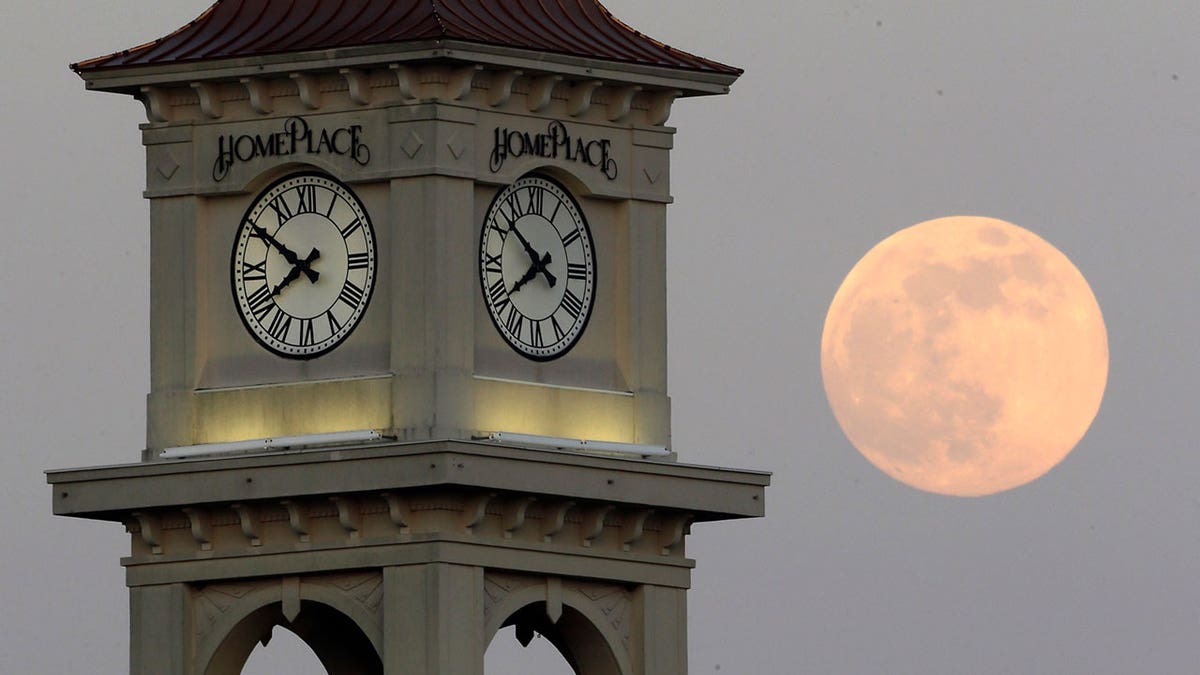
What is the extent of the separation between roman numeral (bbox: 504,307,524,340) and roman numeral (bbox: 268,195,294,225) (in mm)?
2872

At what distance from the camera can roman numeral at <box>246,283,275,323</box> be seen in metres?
83.9

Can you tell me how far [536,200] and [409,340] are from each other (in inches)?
109

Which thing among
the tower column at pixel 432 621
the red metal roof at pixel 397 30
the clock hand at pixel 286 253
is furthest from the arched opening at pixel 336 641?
the red metal roof at pixel 397 30

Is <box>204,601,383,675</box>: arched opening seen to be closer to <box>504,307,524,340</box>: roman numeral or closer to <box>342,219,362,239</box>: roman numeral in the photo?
<box>504,307,524,340</box>: roman numeral

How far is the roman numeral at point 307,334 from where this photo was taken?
8344 cm

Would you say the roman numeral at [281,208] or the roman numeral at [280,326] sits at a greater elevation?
the roman numeral at [281,208]

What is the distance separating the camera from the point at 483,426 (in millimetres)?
82688

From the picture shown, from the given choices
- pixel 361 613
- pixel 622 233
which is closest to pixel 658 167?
pixel 622 233

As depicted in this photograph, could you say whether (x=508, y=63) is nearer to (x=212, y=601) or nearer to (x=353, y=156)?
(x=353, y=156)

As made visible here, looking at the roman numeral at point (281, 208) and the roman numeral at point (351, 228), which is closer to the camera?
the roman numeral at point (351, 228)

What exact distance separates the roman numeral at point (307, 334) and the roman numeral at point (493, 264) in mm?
2203

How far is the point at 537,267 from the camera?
83.9m

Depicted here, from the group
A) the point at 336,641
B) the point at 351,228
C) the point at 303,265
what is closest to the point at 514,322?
the point at 351,228

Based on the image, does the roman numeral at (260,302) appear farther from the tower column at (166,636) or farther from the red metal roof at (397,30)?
the tower column at (166,636)
